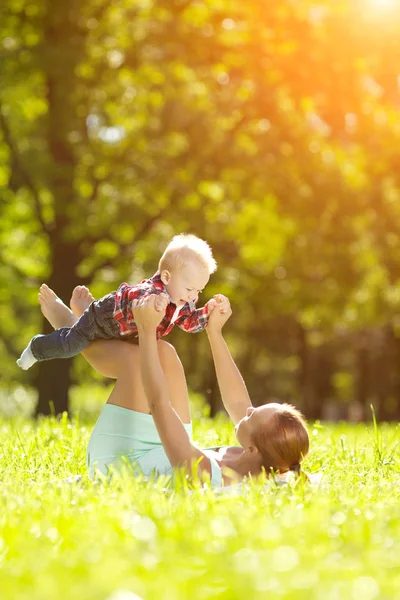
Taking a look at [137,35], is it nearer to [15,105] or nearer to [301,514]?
[15,105]

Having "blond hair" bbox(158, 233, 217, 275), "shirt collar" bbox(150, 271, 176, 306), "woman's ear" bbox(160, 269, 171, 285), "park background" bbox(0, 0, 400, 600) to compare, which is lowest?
"park background" bbox(0, 0, 400, 600)

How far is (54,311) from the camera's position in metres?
5.20

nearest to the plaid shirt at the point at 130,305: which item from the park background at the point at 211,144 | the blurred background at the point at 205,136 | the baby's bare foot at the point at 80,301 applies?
the baby's bare foot at the point at 80,301

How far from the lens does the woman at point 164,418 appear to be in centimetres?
404

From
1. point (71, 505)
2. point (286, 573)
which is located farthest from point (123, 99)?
point (286, 573)

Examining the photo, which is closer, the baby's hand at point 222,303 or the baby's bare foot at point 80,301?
the baby's hand at point 222,303

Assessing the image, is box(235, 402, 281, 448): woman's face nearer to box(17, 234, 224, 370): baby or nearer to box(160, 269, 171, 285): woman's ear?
box(17, 234, 224, 370): baby

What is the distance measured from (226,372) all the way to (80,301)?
1.00 metres

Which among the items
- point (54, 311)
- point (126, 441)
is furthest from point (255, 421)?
point (54, 311)

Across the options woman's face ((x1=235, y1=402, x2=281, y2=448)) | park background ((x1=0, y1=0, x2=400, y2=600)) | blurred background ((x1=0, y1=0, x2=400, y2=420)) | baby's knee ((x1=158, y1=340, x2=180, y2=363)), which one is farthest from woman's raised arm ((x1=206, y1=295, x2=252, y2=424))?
blurred background ((x1=0, y1=0, x2=400, y2=420))

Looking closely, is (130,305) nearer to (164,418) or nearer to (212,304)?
(212,304)

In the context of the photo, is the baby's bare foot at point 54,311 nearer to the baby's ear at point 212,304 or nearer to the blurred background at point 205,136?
the baby's ear at point 212,304

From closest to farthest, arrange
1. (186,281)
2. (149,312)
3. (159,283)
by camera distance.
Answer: (149,312) → (186,281) → (159,283)

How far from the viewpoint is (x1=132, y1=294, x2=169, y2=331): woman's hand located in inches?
162
